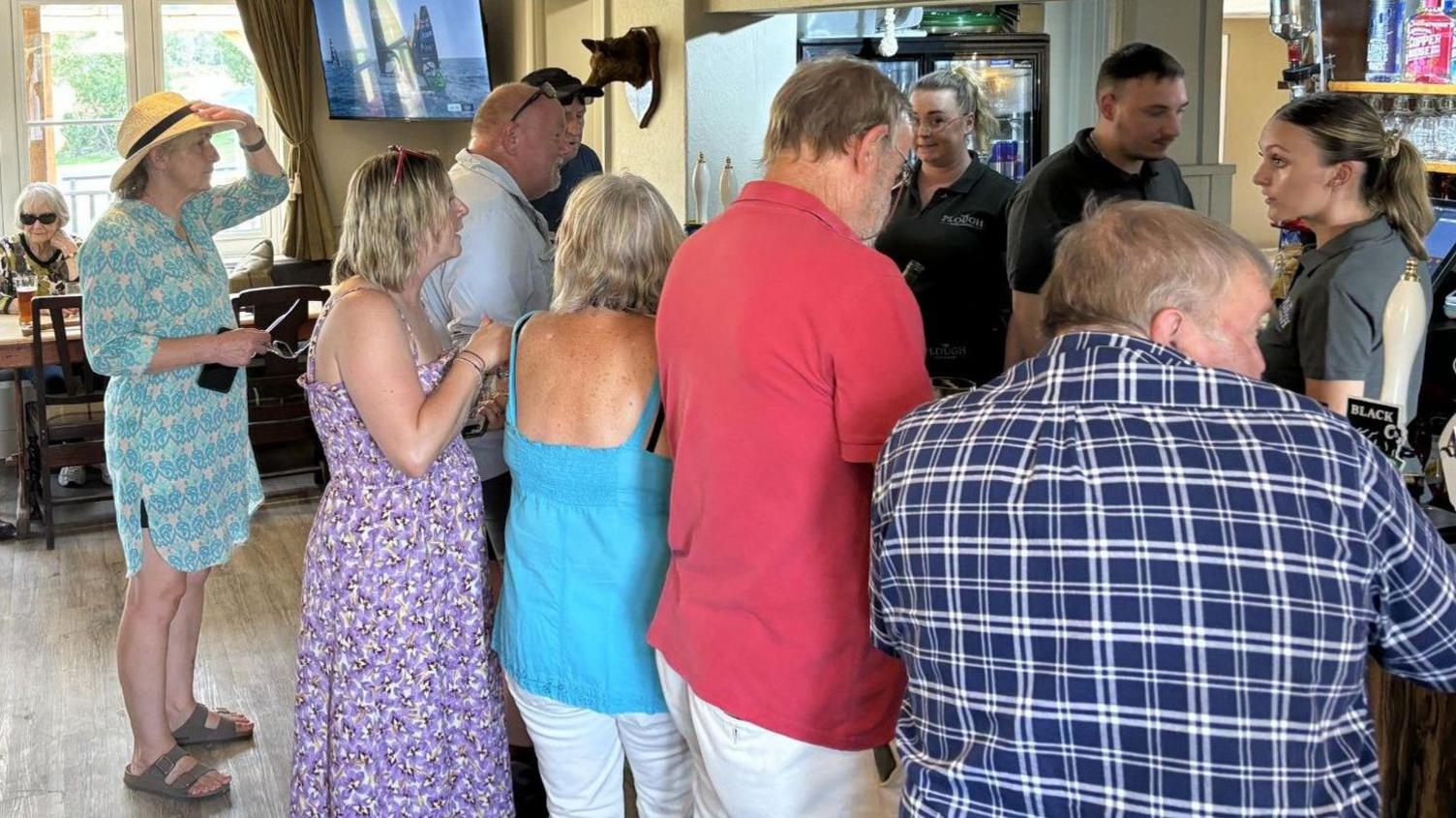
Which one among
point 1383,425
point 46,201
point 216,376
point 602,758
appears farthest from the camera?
point 46,201

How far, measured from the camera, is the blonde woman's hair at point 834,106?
6.10ft

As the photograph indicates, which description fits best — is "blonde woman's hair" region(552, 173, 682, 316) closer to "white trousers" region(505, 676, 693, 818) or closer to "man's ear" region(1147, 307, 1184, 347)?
"white trousers" region(505, 676, 693, 818)

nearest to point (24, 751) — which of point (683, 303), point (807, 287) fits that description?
point (683, 303)

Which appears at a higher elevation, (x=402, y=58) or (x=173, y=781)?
(x=402, y=58)

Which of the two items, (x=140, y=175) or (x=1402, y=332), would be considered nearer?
(x=1402, y=332)

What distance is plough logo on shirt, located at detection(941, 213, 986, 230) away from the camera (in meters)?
3.76

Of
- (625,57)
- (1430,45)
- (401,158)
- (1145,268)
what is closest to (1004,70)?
(625,57)

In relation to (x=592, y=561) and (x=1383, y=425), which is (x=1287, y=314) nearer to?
(x=1383, y=425)

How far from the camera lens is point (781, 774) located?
1.87 m

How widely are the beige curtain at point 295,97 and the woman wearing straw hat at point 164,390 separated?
4818mm

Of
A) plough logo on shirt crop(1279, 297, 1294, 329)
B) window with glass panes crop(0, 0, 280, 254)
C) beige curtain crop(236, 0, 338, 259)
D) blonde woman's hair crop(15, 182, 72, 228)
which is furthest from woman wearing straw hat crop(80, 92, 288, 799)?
window with glass panes crop(0, 0, 280, 254)

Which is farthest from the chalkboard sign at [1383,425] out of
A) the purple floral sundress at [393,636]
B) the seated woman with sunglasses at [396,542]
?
the purple floral sundress at [393,636]

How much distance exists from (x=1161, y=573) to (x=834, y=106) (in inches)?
31.9

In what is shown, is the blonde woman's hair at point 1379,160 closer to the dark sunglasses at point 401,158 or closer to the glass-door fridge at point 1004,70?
the dark sunglasses at point 401,158
